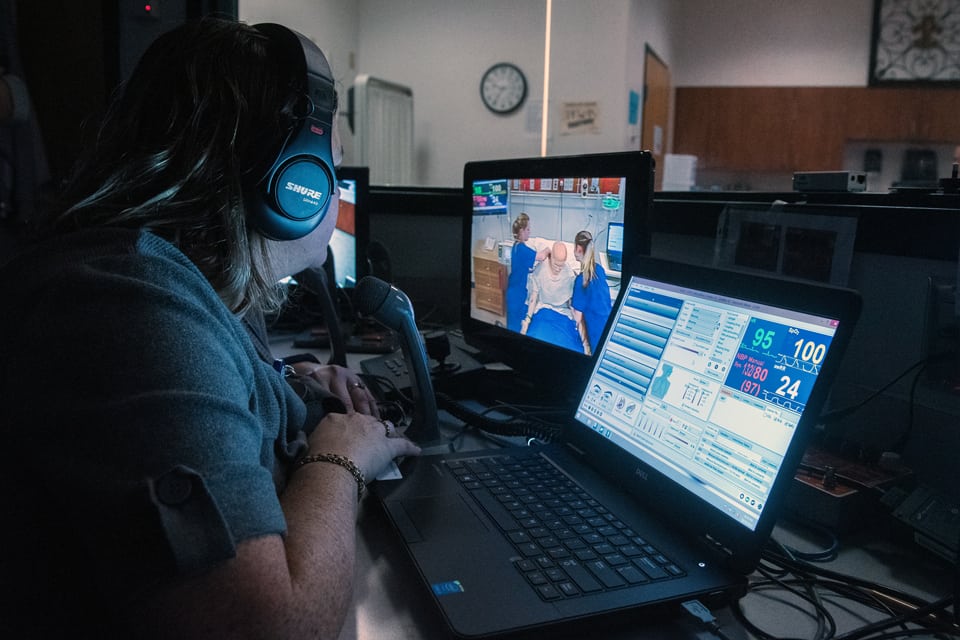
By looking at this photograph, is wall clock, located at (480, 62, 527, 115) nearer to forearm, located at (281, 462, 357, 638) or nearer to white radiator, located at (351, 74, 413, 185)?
white radiator, located at (351, 74, 413, 185)

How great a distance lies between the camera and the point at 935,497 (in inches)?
31.8

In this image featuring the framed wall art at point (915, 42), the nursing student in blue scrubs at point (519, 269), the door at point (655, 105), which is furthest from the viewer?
the framed wall art at point (915, 42)

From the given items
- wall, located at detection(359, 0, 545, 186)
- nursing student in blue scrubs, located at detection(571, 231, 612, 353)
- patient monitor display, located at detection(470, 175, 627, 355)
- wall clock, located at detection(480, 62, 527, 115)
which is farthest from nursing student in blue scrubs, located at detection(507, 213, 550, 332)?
wall clock, located at detection(480, 62, 527, 115)

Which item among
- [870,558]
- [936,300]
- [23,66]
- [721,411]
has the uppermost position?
[23,66]

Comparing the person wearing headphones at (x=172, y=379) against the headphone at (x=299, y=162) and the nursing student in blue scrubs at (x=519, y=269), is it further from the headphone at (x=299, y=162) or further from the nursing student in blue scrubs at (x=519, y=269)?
the nursing student in blue scrubs at (x=519, y=269)

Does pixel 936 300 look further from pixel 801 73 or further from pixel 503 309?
pixel 801 73

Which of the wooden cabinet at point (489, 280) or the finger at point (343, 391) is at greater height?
the wooden cabinet at point (489, 280)

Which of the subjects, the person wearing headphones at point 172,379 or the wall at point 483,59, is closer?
the person wearing headphones at point 172,379

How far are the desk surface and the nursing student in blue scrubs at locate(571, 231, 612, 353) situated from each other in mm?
381

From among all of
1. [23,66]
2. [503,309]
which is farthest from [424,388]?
[23,66]

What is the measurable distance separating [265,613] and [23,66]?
2.26 metres

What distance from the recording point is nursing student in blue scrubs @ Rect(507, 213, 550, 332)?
1.25 m

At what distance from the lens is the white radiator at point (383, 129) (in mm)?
4227

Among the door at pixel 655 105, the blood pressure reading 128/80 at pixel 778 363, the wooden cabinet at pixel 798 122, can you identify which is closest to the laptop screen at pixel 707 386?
the blood pressure reading 128/80 at pixel 778 363
